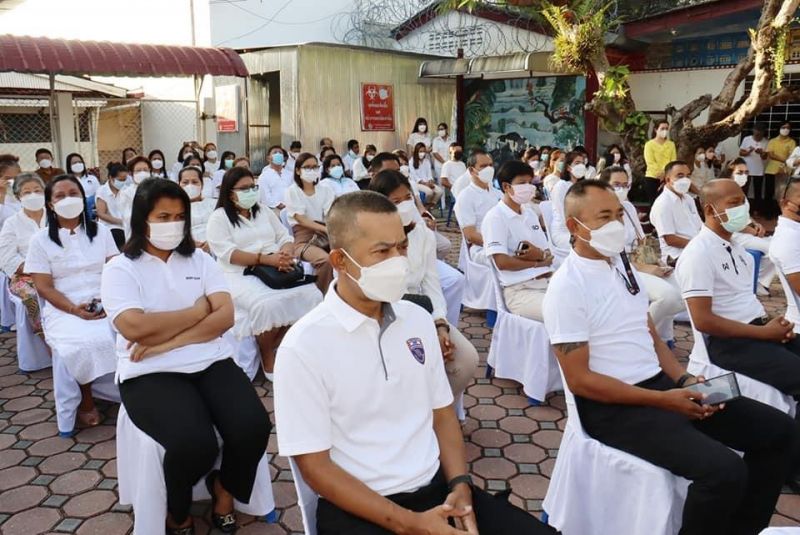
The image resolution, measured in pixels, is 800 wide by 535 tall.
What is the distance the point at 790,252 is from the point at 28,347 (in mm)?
4846

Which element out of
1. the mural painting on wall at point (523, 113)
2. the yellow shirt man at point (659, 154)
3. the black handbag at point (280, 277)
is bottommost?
the black handbag at point (280, 277)

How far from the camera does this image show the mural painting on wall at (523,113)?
12031 mm

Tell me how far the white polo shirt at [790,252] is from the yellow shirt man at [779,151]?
7.90 meters

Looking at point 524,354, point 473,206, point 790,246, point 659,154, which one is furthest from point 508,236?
point 659,154

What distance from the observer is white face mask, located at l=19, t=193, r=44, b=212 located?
4.62m

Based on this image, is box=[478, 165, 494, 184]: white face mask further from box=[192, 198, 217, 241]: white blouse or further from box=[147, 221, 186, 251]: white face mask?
box=[147, 221, 186, 251]: white face mask

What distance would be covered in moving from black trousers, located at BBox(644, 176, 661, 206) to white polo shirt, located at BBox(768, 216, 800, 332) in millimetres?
6132

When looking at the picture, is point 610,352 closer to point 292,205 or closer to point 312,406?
point 312,406

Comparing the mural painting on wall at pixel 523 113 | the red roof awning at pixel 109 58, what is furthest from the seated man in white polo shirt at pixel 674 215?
the red roof awning at pixel 109 58

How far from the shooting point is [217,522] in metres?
2.80

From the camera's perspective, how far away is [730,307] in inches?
125

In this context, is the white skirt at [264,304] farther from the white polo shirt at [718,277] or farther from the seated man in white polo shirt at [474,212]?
the white polo shirt at [718,277]

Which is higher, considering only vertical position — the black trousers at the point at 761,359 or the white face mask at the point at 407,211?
the white face mask at the point at 407,211

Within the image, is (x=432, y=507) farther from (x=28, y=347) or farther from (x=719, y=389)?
(x=28, y=347)
